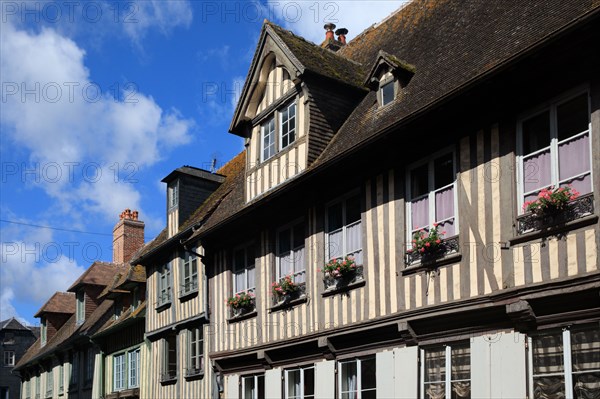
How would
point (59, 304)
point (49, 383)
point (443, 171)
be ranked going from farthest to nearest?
point (59, 304), point (49, 383), point (443, 171)

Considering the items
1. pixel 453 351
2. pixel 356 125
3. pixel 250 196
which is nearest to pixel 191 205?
pixel 250 196

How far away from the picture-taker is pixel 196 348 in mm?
19844

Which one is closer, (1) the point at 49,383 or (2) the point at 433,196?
(2) the point at 433,196

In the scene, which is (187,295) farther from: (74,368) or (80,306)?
(80,306)

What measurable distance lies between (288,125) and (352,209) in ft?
9.86

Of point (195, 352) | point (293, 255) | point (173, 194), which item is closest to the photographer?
point (293, 255)

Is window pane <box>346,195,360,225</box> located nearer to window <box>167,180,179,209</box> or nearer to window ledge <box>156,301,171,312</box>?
window ledge <box>156,301,171,312</box>

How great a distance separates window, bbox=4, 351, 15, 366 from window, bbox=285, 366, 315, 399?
4114cm

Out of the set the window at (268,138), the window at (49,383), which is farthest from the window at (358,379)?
the window at (49,383)

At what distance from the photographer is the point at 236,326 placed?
58.0 ft

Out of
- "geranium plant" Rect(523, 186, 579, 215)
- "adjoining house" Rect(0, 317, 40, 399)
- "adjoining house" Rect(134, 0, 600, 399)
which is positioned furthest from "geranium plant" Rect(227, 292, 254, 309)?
"adjoining house" Rect(0, 317, 40, 399)

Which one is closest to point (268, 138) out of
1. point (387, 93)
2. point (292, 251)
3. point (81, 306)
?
point (292, 251)

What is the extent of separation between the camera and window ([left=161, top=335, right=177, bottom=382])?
21578 mm

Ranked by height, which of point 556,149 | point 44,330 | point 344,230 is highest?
point 556,149
